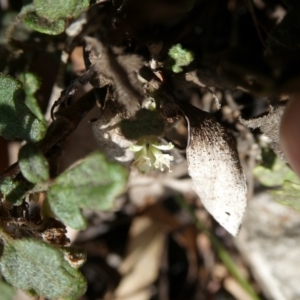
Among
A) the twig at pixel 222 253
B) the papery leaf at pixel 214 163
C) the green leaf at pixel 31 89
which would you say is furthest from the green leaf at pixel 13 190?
the twig at pixel 222 253

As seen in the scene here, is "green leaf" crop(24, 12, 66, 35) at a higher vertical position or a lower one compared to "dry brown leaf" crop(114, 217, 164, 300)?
higher

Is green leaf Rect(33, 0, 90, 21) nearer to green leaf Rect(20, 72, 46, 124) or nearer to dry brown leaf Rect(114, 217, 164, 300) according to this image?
green leaf Rect(20, 72, 46, 124)

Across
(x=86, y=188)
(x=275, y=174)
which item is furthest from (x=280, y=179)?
(x=86, y=188)

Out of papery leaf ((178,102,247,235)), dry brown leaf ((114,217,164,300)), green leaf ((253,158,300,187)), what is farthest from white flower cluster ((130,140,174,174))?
dry brown leaf ((114,217,164,300))

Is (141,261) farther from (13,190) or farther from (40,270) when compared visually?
(13,190)

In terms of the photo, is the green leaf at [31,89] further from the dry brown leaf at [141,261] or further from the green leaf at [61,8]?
the dry brown leaf at [141,261]

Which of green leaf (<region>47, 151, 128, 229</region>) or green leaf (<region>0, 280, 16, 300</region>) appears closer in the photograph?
green leaf (<region>47, 151, 128, 229</region>)
